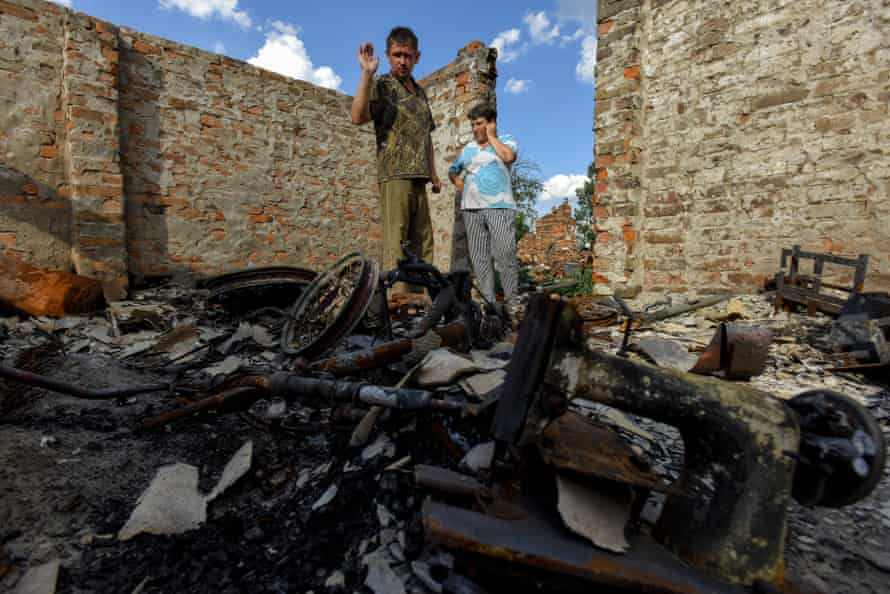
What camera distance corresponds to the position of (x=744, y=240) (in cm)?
454

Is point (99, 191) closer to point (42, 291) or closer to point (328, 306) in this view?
point (42, 291)

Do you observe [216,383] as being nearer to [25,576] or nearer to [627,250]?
[25,576]

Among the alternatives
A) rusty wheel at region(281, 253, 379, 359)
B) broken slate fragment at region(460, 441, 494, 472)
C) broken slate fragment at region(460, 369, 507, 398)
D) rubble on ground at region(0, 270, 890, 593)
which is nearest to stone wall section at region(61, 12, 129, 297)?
rubble on ground at region(0, 270, 890, 593)

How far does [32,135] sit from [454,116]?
17.2 feet

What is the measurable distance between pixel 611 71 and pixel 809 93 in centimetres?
204

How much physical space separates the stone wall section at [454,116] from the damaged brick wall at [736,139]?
1.77m

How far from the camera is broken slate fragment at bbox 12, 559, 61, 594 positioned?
3.76 feet

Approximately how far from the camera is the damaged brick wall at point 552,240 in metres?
15.4

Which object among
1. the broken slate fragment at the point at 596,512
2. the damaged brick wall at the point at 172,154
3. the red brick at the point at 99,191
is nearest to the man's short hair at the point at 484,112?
the damaged brick wall at the point at 172,154

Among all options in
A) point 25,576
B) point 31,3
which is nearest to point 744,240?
point 25,576

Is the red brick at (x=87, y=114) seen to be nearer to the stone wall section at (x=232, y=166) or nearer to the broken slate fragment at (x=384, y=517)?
the stone wall section at (x=232, y=166)

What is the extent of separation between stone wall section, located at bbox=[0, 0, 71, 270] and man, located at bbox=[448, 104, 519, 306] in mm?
4697

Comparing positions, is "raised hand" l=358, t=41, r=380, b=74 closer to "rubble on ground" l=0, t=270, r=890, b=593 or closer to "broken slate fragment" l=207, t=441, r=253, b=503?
"rubble on ground" l=0, t=270, r=890, b=593

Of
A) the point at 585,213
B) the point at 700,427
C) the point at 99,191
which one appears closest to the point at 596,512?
the point at 700,427
